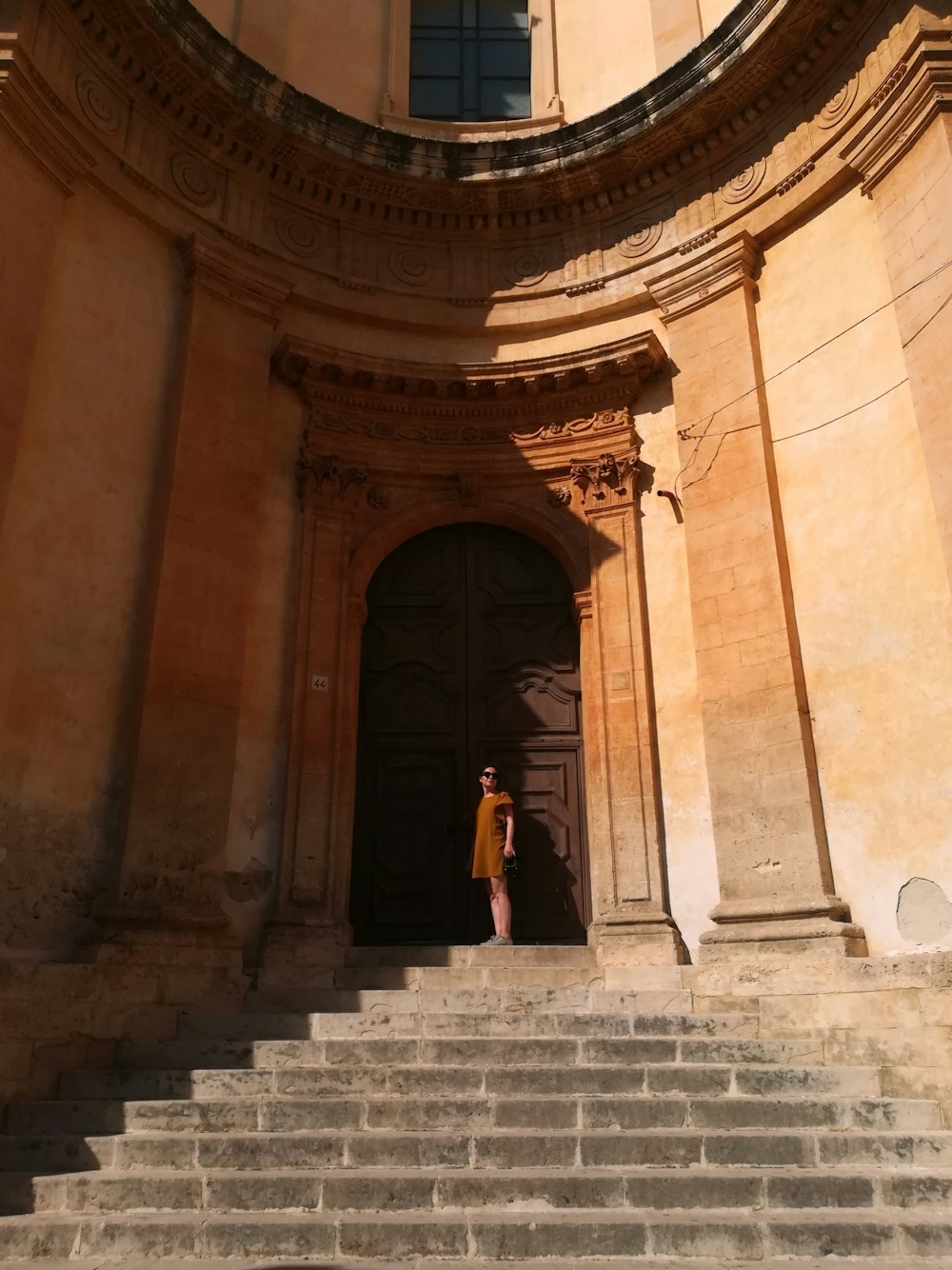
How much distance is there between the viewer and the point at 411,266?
10.0 metres

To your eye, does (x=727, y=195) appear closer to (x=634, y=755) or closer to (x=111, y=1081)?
(x=634, y=755)

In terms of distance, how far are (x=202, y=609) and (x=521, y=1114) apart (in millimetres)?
4455

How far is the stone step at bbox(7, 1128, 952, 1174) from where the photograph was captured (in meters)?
4.63

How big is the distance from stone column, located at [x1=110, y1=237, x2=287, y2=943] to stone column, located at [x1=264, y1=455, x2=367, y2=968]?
546mm

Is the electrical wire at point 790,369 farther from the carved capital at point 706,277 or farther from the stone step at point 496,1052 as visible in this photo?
the stone step at point 496,1052

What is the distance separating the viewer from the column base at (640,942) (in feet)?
24.1

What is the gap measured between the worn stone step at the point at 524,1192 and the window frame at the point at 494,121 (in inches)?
388

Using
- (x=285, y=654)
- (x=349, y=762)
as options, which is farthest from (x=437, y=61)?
(x=349, y=762)

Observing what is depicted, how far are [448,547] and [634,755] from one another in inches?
109

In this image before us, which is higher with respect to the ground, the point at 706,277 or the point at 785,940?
the point at 706,277

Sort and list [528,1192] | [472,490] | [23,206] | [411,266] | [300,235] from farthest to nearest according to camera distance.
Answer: [411,266]
[300,235]
[472,490]
[23,206]
[528,1192]

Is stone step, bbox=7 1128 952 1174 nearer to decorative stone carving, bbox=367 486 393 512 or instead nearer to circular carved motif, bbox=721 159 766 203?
decorative stone carving, bbox=367 486 393 512

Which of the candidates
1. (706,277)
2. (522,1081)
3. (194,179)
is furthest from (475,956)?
(194,179)

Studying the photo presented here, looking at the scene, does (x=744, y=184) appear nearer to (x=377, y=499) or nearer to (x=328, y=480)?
(x=377, y=499)
